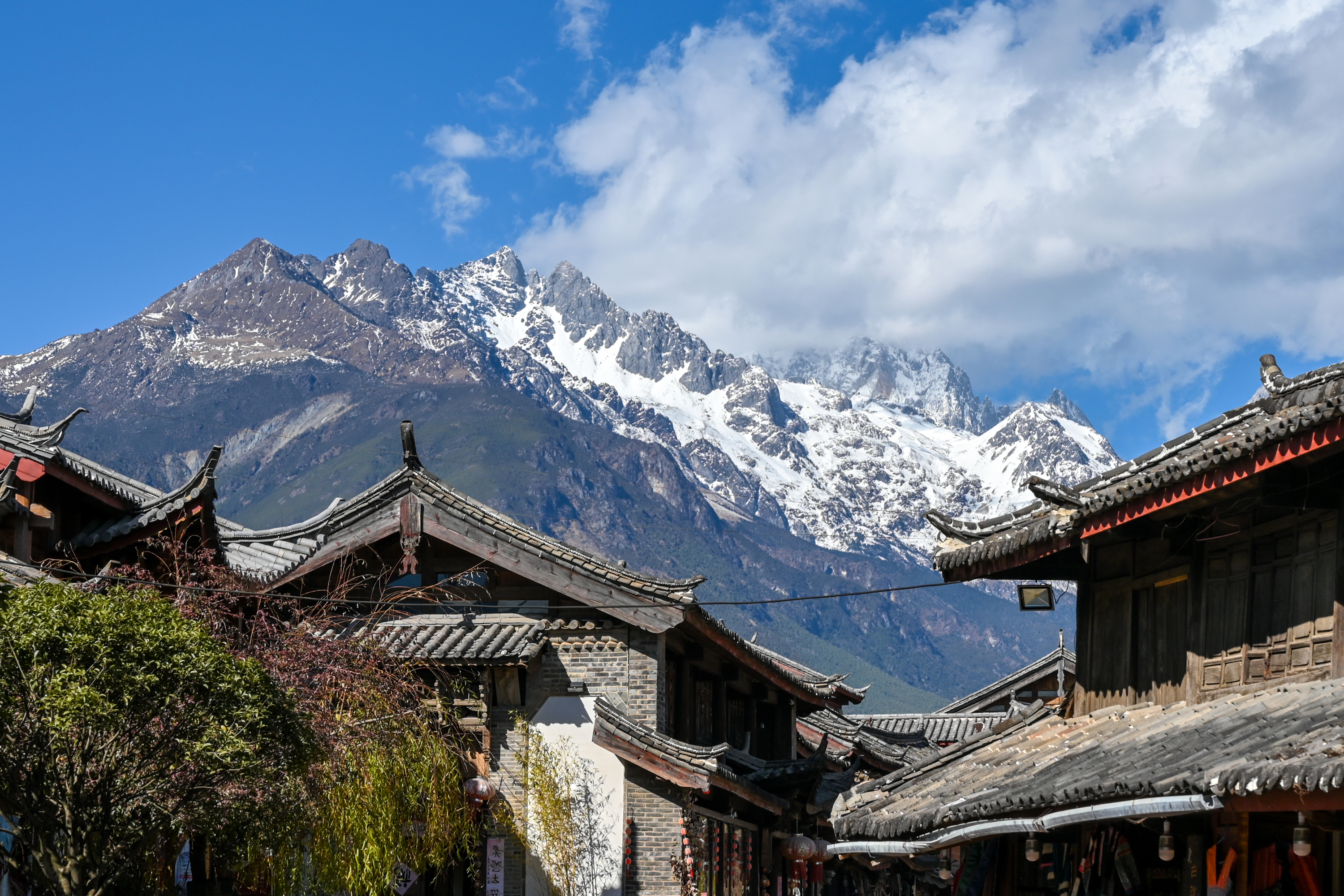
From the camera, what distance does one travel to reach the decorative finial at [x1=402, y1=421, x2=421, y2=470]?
1033 inches

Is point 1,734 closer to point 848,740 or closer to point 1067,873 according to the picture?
point 1067,873

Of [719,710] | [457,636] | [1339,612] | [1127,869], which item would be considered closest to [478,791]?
[457,636]

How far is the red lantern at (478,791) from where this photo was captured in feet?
81.0

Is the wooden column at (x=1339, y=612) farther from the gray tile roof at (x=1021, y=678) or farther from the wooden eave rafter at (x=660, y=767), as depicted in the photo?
the gray tile roof at (x=1021, y=678)

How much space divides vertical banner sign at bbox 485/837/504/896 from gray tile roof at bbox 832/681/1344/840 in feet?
27.5

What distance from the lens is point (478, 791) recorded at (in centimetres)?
2469

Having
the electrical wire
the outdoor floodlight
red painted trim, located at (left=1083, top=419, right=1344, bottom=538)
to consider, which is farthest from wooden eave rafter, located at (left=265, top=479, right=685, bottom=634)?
red painted trim, located at (left=1083, top=419, right=1344, bottom=538)

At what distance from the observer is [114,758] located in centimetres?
1457

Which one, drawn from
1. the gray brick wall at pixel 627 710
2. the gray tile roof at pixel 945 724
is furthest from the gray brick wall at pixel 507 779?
the gray tile roof at pixel 945 724

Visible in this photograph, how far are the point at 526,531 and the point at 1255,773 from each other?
17.5 meters

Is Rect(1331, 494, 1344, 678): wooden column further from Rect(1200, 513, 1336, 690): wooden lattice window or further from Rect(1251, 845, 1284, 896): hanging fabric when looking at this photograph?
Rect(1251, 845, 1284, 896): hanging fabric

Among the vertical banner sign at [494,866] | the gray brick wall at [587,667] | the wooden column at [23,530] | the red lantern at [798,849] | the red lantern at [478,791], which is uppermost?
the wooden column at [23,530]

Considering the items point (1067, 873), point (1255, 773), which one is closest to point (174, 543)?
point (1067, 873)

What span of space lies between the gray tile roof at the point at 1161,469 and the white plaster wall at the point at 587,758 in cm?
874
